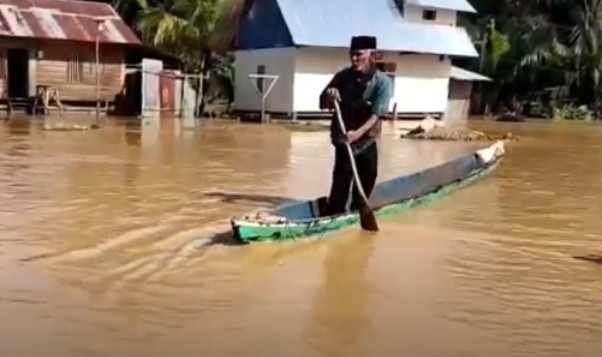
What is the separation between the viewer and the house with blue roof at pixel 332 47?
94.6 feet

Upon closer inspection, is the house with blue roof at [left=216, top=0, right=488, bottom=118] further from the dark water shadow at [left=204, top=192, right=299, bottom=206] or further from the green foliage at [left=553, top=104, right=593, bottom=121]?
the dark water shadow at [left=204, top=192, right=299, bottom=206]

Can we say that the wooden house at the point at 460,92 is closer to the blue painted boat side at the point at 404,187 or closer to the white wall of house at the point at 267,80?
the white wall of house at the point at 267,80

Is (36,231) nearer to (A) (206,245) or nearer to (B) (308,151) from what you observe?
(A) (206,245)

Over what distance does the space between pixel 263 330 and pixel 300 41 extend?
23027 millimetres

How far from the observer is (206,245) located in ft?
25.1

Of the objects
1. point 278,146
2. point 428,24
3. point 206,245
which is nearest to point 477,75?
point 428,24

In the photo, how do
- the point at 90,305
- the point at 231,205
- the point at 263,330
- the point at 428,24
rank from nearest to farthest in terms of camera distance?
the point at 263,330 < the point at 90,305 < the point at 231,205 < the point at 428,24

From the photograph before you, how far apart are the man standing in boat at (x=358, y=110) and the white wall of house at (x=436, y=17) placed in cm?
2375

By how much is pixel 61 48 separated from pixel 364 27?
32.1 feet

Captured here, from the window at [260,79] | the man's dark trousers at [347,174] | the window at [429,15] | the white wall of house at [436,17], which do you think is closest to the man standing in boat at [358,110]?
the man's dark trousers at [347,174]

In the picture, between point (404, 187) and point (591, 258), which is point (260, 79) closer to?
point (404, 187)

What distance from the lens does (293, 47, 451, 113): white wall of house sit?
29.0 m

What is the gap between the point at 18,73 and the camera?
29.2 metres

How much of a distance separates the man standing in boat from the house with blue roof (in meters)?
19.5
